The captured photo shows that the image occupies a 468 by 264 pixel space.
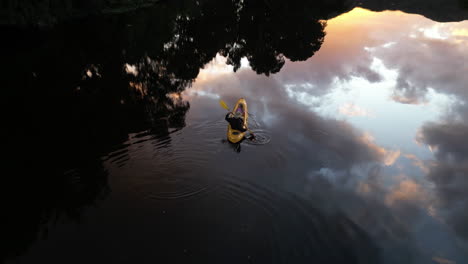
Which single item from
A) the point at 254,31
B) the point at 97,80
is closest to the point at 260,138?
the point at 97,80

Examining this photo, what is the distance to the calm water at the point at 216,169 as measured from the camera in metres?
11.3

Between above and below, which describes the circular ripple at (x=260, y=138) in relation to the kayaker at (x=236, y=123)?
below

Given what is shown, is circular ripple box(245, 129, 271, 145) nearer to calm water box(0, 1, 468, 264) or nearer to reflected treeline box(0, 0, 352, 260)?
calm water box(0, 1, 468, 264)

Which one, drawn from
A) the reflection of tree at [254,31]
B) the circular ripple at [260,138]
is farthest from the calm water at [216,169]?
the reflection of tree at [254,31]

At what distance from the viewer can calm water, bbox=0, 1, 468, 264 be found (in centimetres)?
1132

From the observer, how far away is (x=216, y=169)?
15625 millimetres

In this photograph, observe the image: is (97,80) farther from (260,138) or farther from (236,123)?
(260,138)

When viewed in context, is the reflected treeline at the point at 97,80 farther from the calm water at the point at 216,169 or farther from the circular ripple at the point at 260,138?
the circular ripple at the point at 260,138

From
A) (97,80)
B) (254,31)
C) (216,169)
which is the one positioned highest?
(254,31)

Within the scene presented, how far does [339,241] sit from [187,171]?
822cm

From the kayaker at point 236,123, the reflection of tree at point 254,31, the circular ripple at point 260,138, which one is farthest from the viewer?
the reflection of tree at point 254,31

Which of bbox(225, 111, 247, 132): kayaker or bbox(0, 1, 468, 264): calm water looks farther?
bbox(225, 111, 247, 132): kayaker

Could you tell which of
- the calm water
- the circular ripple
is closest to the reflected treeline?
the calm water

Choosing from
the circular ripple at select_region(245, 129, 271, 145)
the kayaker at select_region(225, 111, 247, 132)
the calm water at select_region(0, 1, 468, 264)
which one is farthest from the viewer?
the circular ripple at select_region(245, 129, 271, 145)
